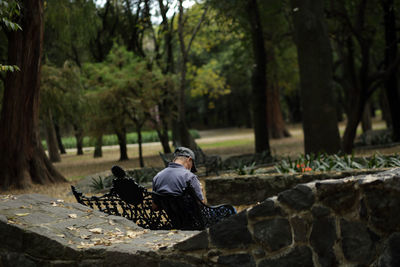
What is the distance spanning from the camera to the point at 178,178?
5570mm

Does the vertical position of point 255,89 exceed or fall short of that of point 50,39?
it falls short

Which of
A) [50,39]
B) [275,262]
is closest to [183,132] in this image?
[50,39]

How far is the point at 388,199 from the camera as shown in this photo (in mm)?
3529

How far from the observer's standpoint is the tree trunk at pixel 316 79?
13.4 meters

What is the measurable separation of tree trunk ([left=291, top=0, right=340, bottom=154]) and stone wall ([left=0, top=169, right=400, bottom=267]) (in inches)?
362

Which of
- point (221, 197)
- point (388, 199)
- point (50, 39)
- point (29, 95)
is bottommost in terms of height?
point (221, 197)

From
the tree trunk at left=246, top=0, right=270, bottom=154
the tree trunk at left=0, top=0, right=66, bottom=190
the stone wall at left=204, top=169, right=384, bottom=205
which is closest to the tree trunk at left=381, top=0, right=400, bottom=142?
the tree trunk at left=246, top=0, right=270, bottom=154

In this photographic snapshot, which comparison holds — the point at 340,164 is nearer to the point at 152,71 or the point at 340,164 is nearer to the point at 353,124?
the point at 353,124

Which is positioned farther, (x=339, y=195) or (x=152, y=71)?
(x=152, y=71)

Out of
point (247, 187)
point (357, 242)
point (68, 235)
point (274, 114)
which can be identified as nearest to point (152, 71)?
point (247, 187)

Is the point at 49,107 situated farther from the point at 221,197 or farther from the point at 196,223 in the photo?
the point at 196,223

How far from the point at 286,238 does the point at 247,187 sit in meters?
5.70

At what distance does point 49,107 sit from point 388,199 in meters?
19.9

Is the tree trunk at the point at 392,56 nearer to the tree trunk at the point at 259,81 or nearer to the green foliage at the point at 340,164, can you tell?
the tree trunk at the point at 259,81
